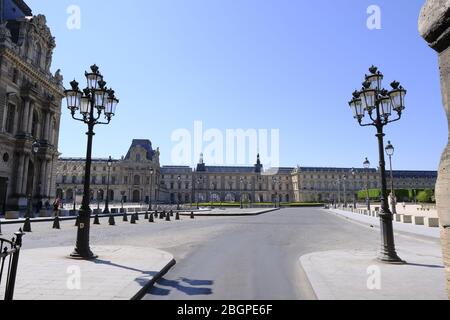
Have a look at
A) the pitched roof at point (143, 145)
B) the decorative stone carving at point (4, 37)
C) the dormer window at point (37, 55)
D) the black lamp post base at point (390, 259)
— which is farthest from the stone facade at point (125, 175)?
the black lamp post base at point (390, 259)

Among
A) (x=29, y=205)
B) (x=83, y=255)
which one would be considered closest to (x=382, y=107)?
(x=83, y=255)

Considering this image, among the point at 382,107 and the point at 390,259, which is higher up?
the point at 382,107

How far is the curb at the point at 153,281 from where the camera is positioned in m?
5.28

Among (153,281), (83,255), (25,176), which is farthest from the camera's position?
(25,176)

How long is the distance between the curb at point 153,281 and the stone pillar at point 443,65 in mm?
4289

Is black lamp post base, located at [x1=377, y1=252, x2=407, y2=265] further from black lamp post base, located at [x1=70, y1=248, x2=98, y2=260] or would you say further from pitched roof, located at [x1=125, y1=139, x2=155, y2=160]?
pitched roof, located at [x1=125, y1=139, x2=155, y2=160]

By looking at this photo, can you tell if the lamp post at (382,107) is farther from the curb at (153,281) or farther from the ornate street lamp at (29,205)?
the ornate street lamp at (29,205)

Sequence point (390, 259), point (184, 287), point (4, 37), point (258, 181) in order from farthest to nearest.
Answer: point (258, 181) → point (4, 37) → point (390, 259) → point (184, 287)

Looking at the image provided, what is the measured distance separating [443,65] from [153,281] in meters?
5.86

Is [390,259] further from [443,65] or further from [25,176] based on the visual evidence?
[25,176]

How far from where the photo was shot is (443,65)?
2.82 m

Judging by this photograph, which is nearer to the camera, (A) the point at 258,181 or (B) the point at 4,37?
(B) the point at 4,37

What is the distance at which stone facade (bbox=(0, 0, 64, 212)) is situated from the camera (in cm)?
3183

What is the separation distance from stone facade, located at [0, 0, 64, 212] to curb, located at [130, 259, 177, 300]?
29.4 meters
